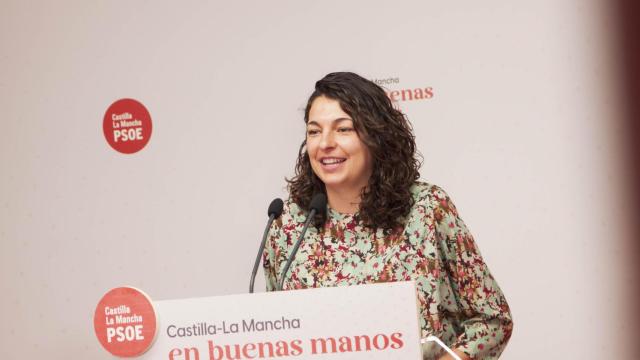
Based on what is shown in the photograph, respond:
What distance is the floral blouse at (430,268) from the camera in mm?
2180

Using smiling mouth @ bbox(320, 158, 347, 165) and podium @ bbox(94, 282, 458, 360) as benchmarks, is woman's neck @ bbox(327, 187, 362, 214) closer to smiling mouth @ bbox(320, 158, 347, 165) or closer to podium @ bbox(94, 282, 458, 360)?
smiling mouth @ bbox(320, 158, 347, 165)

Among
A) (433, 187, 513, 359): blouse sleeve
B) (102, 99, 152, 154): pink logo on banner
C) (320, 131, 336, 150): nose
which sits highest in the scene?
(102, 99, 152, 154): pink logo on banner

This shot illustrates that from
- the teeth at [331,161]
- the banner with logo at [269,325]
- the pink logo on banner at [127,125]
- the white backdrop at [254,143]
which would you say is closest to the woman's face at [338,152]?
the teeth at [331,161]

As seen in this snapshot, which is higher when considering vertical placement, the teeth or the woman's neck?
the teeth

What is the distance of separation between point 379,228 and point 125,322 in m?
0.91

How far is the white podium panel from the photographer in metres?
1.61

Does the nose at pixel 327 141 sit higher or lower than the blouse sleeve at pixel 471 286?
higher

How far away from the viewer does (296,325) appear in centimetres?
164

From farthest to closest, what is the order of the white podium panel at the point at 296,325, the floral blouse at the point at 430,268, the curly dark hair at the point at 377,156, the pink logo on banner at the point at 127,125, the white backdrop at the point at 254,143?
the pink logo on banner at the point at 127,125, the white backdrop at the point at 254,143, the curly dark hair at the point at 377,156, the floral blouse at the point at 430,268, the white podium panel at the point at 296,325

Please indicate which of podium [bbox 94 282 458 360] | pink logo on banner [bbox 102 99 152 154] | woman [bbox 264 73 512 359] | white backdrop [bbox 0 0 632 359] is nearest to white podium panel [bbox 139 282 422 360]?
podium [bbox 94 282 458 360]

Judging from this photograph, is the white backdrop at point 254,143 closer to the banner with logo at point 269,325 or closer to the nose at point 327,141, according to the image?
the nose at point 327,141

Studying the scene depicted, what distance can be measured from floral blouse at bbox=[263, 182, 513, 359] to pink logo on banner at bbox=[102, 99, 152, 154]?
3.39 ft
